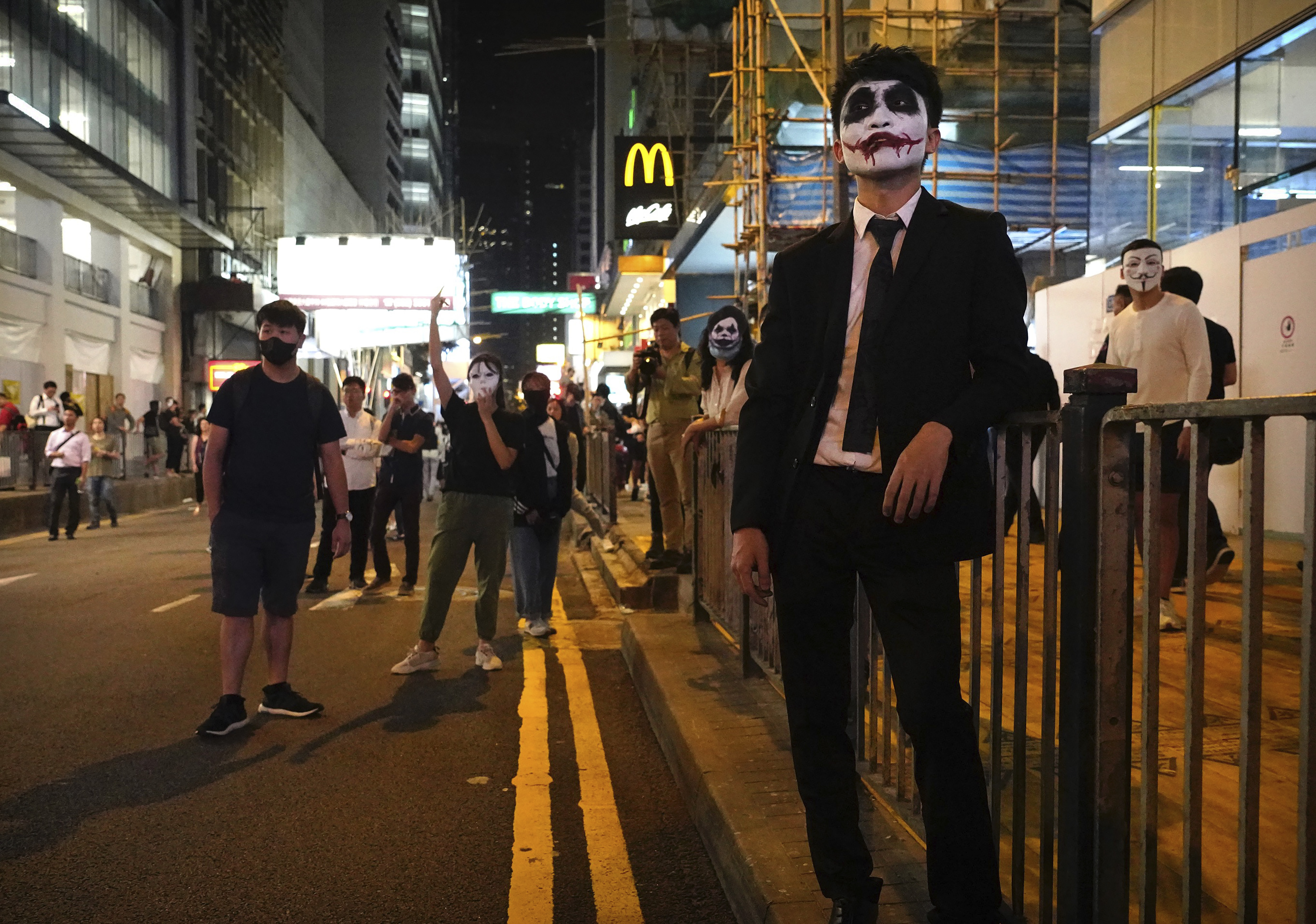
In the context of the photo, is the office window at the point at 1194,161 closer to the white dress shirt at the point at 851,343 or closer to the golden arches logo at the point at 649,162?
the white dress shirt at the point at 851,343

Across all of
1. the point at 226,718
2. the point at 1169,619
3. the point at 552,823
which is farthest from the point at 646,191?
the point at 552,823

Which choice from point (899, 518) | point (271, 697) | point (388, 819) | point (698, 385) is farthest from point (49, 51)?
point (899, 518)

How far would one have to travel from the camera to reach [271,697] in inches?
231

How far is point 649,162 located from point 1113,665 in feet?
97.0

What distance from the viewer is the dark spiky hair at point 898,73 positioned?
107 inches

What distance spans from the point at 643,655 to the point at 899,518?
421 centimetres

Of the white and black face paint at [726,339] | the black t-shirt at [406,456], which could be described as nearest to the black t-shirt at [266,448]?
the white and black face paint at [726,339]

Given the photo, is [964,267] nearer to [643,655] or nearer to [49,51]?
[643,655]

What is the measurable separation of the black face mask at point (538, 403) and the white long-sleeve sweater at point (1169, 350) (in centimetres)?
401

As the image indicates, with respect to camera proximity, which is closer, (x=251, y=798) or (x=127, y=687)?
(x=251, y=798)

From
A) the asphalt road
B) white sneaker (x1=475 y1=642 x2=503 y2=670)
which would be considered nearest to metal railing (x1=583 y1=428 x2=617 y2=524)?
white sneaker (x1=475 y1=642 x2=503 y2=670)

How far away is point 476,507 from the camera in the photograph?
7.10 meters

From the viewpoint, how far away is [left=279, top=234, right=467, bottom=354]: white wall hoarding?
1272 inches

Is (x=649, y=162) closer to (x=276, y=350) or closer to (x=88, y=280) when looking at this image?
(x=88, y=280)
